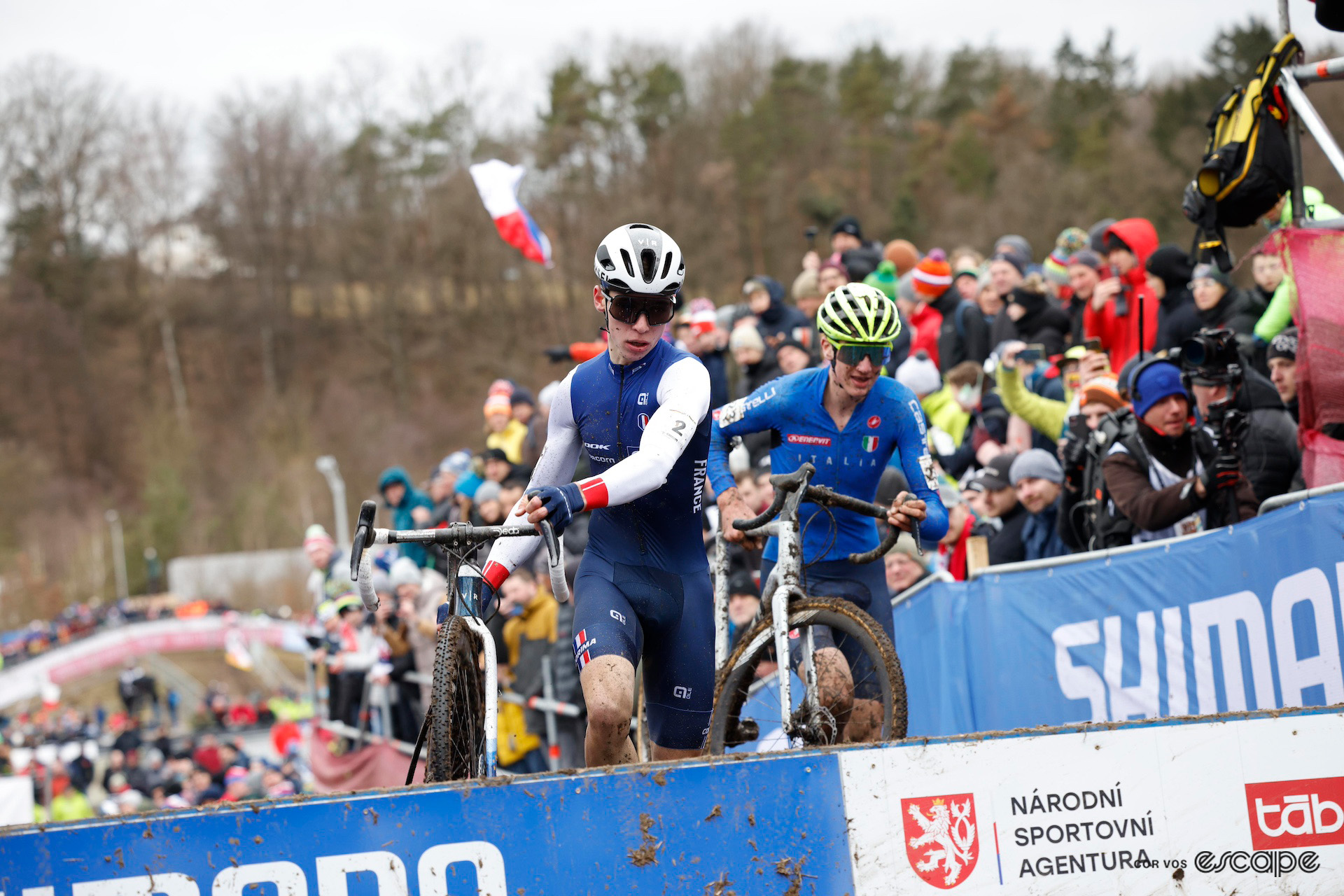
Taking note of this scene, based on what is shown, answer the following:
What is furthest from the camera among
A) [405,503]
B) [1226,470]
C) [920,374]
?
[405,503]

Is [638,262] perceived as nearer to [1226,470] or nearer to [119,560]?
[1226,470]

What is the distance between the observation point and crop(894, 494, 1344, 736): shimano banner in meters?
5.31

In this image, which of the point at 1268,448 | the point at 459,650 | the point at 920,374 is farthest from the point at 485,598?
the point at 920,374

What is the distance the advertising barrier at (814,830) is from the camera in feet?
12.1

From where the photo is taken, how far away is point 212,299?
235 ft

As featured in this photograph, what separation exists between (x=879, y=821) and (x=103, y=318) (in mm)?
74959

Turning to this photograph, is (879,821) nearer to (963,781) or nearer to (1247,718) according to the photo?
(963,781)

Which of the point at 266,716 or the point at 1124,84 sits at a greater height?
the point at 1124,84

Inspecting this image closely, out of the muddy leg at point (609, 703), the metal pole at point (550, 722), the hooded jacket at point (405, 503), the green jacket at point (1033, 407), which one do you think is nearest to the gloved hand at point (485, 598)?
the muddy leg at point (609, 703)

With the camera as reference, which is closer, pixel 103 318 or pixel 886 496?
pixel 886 496

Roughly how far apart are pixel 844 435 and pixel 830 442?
73 millimetres

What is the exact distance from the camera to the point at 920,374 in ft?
34.1

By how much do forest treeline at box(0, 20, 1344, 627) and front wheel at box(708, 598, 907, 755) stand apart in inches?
1524

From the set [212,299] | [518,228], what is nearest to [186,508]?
[212,299]
